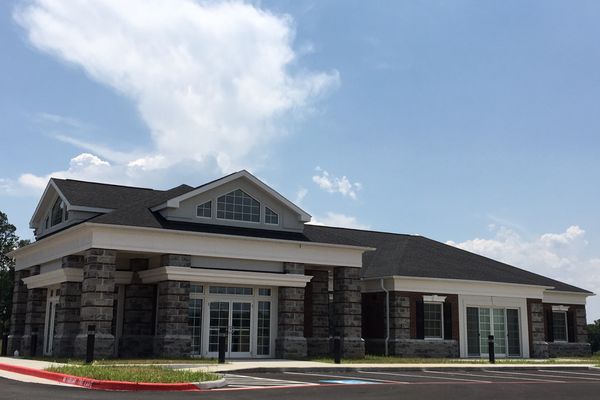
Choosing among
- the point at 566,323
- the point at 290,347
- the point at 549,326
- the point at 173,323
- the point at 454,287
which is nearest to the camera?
the point at 173,323

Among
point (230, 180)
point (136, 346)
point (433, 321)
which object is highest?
point (230, 180)

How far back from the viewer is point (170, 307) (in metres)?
25.9

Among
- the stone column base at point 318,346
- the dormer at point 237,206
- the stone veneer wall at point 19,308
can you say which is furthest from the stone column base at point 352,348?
the stone veneer wall at point 19,308

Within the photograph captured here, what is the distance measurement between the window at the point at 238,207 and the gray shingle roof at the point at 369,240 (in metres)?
0.61

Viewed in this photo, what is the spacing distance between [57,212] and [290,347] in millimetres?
12646

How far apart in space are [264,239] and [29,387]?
45.0 ft

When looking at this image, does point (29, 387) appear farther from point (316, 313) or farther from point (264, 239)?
point (316, 313)

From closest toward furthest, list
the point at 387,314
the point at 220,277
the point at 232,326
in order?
the point at 220,277
the point at 232,326
the point at 387,314

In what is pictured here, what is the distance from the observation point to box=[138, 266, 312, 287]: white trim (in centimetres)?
2609

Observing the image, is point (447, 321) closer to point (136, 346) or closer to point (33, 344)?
point (136, 346)

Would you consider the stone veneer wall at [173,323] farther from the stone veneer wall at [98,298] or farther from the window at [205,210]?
the window at [205,210]

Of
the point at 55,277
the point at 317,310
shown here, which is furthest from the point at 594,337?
the point at 55,277

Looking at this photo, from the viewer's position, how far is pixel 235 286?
28.0 metres

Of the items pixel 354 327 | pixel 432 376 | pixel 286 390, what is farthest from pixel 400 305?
pixel 286 390
